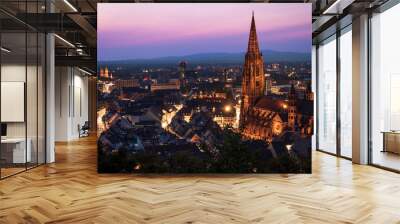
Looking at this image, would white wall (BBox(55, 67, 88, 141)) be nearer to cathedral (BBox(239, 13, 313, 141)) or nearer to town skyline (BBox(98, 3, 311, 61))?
town skyline (BBox(98, 3, 311, 61))

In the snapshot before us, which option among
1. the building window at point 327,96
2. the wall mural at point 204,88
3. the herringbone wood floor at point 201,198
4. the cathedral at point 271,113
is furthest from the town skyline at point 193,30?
the building window at point 327,96

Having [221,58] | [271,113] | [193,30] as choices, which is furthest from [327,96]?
[193,30]

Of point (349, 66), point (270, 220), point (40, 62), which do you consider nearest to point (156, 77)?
point (40, 62)

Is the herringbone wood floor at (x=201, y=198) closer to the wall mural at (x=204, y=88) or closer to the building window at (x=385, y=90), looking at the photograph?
the wall mural at (x=204, y=88)

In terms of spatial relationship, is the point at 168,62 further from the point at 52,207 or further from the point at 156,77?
the point at 52,207

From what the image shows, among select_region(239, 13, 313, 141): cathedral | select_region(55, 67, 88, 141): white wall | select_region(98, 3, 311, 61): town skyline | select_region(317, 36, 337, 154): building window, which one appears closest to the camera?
select_region(239, 13, 313, 141): cathedral

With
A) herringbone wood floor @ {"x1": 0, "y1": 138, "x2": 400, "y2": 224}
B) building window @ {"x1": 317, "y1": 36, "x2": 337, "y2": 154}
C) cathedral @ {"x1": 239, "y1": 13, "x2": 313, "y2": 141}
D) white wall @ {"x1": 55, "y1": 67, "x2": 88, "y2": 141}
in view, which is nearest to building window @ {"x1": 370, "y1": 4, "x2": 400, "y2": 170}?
herringbone wood floor @ {"x1": 0, "y1": 138, "x2": 400, "y2": 224}
